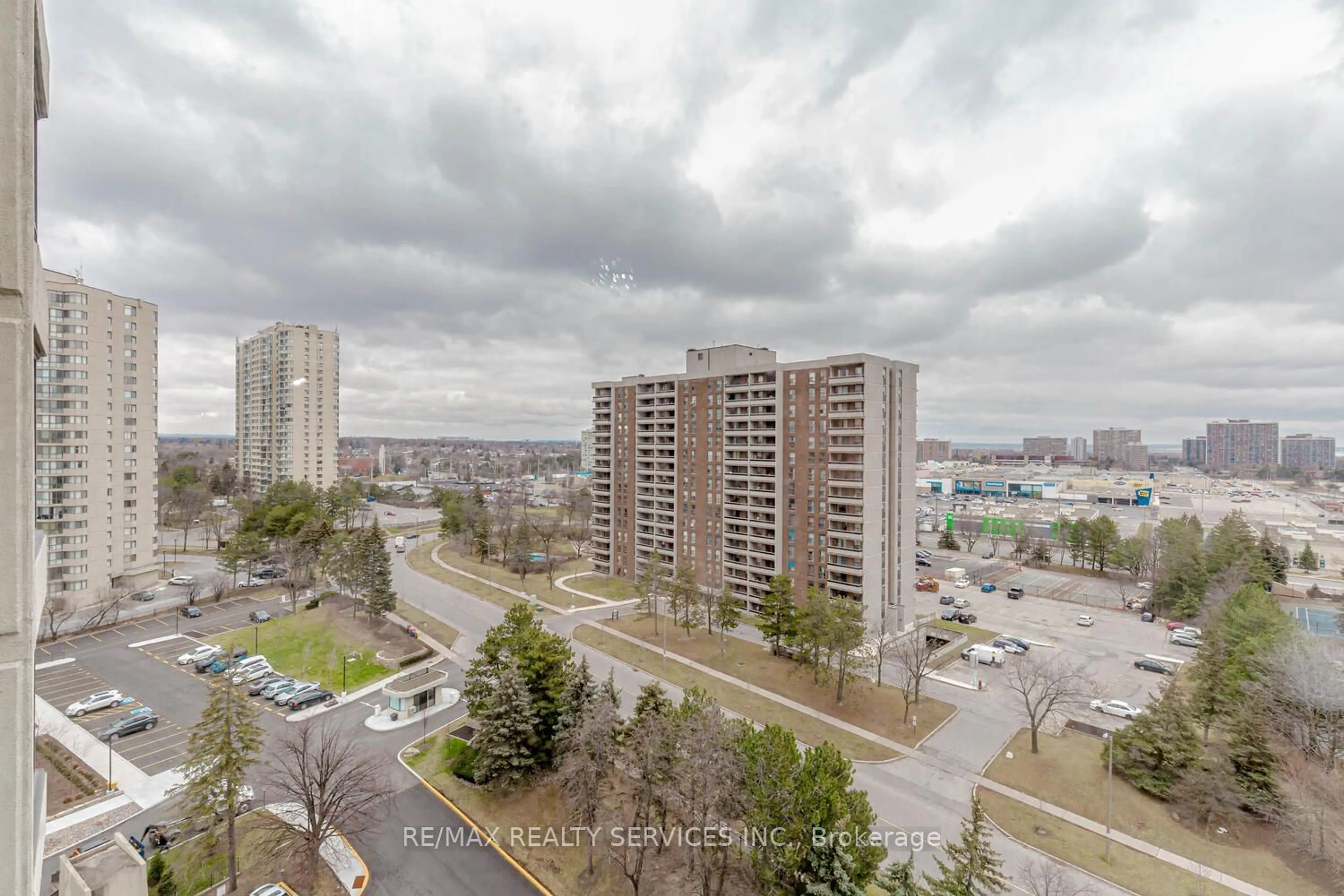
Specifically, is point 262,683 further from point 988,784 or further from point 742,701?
point 988,784

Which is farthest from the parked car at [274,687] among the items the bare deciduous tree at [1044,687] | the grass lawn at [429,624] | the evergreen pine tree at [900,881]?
the bare deciduous tree at [1044,687]

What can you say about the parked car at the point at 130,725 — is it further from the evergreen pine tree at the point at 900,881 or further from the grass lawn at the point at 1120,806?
the grass lawn at the point at 1120,806

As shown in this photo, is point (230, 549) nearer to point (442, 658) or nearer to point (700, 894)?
point (442, 658)

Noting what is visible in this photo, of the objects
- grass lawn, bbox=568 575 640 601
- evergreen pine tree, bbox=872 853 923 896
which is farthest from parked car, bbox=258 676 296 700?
evergreen pine tree, bbox=872 853 923 896

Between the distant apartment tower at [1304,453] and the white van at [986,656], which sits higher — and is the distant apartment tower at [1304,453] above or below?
above

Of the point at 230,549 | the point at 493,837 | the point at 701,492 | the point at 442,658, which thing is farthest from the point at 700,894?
the point at 230,549
